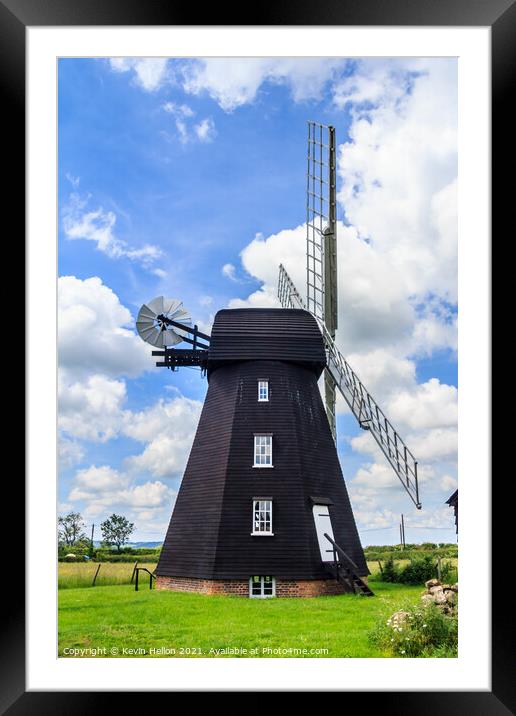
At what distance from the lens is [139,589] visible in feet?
46.2

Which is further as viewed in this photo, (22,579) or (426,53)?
(426,53)

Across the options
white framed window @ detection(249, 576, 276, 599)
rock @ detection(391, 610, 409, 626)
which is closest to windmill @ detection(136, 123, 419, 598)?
white framed window @ detection(249, 576, 276, 599)

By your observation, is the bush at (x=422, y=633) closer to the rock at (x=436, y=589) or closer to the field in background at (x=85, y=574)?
the rock at (x=436, y=589)

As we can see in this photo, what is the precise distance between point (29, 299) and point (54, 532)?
2461mm

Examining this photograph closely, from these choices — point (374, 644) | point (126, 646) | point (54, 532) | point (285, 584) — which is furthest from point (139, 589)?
point (54, 532)

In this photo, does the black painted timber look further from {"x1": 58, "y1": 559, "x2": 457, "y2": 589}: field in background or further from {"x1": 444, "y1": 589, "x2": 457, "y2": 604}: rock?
{"x1": 444, "y1": 589, "x2": 457, "y2": 604}: rock

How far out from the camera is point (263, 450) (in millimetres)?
14070

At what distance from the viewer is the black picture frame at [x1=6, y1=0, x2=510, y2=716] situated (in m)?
6.61

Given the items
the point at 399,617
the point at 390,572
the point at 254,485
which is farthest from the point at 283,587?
the point at 399,617

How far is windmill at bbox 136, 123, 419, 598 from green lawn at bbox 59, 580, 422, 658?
1.90 feet

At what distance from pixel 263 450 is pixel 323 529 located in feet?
6.35

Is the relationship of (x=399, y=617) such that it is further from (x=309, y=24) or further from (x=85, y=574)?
(x=85, y=574)

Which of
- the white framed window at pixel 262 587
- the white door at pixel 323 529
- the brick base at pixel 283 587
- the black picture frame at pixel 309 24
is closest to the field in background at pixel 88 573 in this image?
the brick base at pixel 283 587

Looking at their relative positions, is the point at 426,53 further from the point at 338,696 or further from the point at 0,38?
the point at 338,696
